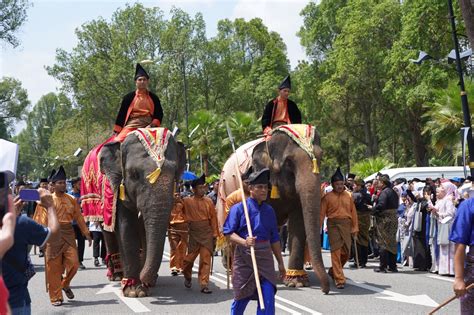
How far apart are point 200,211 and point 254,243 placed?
4.66 meters

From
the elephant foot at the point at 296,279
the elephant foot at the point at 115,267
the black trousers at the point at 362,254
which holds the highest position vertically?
the black trousers at the point at 362,254

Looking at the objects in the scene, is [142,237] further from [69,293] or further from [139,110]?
[139,110]

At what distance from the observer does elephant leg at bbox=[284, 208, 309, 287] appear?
1140 centimetres

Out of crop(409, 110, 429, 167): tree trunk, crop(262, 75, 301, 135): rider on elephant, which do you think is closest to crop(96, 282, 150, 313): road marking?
crop(262, 75, 301, 135): rider on elephant

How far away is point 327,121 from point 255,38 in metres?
18.5

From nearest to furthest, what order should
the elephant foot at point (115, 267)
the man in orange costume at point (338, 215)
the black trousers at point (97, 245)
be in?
the man in orange costume at point (338, 215)
the elephant foot at point (115, 267)
the black trousers at point (97, 245)

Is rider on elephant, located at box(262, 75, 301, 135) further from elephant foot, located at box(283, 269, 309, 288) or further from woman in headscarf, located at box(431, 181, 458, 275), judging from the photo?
woman in headscarf, located at box(431, 181, 458, 275)

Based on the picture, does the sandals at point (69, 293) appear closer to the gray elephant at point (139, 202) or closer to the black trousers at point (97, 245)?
the gray elephant at point (139, 202)

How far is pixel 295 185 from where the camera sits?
37.0ft

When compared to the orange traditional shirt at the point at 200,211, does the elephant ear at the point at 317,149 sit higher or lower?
higher

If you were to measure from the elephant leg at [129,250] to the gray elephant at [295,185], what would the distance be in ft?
7.81

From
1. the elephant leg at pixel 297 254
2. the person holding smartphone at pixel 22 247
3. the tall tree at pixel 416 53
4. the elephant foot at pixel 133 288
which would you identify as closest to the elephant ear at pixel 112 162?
the elephant foot at pixel 133 288

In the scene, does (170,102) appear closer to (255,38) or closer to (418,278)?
(255,38)

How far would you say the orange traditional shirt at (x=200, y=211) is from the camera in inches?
460
